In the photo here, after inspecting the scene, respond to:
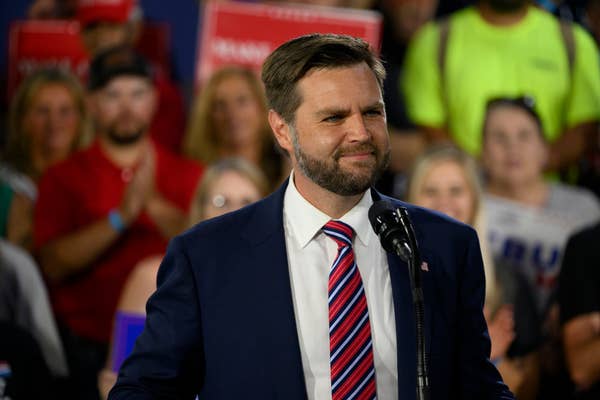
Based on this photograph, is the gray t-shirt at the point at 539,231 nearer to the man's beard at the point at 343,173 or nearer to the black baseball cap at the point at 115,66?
the black baseball cap at the point at 115,66

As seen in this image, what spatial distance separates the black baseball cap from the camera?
15.8 ft

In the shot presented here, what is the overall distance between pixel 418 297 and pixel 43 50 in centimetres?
423

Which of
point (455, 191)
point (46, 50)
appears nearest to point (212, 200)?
point (455, 191)

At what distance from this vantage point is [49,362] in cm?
385

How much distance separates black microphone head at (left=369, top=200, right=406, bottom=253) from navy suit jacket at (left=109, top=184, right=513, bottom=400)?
133 mm

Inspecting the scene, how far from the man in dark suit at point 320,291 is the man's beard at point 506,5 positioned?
10.1 feet

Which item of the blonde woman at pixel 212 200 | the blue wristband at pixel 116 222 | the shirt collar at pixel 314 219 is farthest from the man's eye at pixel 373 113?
the blue wristband at pixel 116 222

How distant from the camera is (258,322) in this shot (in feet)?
5.79

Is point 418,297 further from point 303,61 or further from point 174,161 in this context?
point 174,161

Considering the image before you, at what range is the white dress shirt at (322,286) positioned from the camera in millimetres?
1780

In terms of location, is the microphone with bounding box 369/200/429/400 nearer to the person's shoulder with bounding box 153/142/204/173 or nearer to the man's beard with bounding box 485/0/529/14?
the person's shoulder with bounding box 153/142/204/173

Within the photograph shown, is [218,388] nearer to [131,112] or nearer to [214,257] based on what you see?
[214,257]

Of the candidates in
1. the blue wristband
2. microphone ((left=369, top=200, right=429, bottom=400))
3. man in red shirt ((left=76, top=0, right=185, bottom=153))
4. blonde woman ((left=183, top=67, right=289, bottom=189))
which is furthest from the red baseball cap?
microphone ((left=369, top=200, right=429, bottom=400))

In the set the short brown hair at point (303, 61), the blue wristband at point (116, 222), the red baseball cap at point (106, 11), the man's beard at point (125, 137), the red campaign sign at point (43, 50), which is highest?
the short brown hair at point (303, 61)
